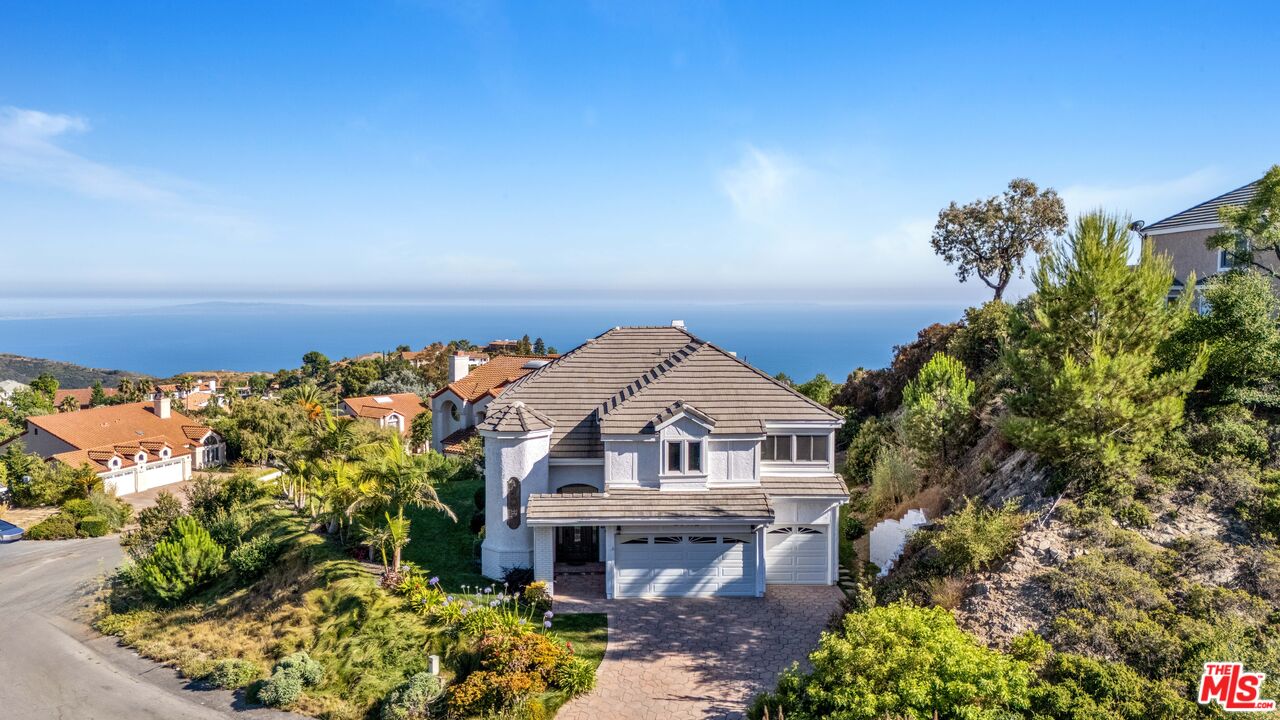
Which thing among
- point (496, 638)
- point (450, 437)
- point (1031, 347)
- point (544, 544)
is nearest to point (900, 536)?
point (1031, 347)

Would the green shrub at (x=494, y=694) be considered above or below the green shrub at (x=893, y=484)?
below

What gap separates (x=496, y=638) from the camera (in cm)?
1605

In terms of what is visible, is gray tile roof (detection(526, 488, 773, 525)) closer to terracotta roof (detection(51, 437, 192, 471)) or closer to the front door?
the front door

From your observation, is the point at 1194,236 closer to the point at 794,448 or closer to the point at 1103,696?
the point at 794,448

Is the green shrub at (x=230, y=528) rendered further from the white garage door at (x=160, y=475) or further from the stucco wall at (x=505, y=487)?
the white garage door at (x=160, y=475)

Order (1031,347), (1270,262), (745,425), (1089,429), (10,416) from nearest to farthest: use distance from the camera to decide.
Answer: (1089,429) < (1031,347) < (745,425) < (1270,262) < (10,416)

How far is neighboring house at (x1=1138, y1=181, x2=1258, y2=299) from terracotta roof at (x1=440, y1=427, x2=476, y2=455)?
1290 inches

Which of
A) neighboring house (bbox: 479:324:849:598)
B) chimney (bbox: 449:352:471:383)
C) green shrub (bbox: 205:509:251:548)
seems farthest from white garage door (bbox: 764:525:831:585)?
chimney (bbox: 449:352:471:383)

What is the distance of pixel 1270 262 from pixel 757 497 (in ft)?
72.5

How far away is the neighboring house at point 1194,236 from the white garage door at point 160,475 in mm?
59411

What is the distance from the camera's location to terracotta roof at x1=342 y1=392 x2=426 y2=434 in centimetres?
5459

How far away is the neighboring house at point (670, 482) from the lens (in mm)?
19453

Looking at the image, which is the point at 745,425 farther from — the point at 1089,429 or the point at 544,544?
the point at 1089,429

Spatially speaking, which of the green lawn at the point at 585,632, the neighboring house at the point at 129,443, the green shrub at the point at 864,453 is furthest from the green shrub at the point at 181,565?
the neighboring house at the point at 129,443
